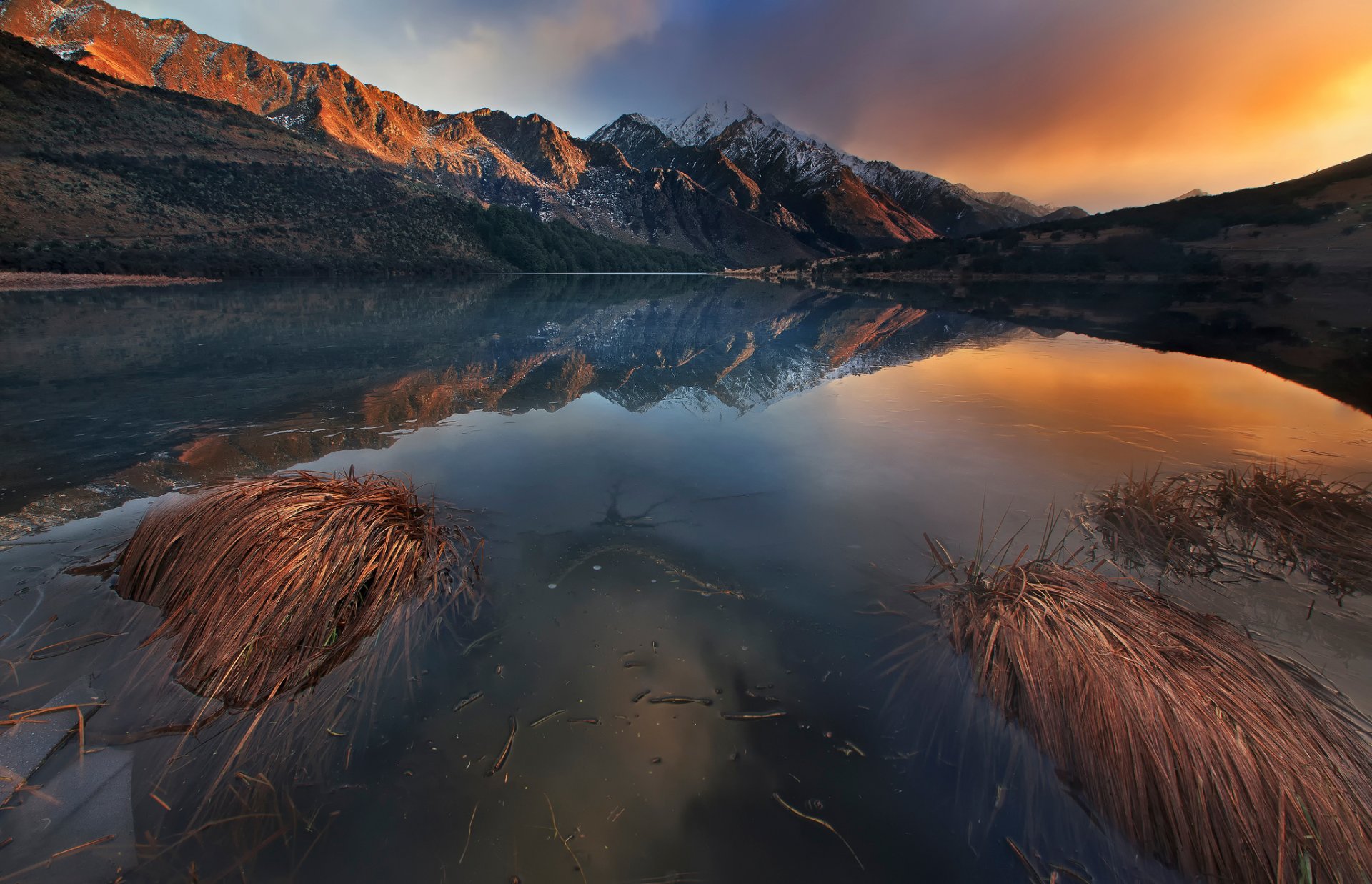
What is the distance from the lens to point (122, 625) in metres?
3.76

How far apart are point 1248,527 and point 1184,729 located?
14.9 feet

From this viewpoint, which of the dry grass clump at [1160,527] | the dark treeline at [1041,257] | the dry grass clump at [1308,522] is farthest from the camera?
the dark treeline at [1041,257]

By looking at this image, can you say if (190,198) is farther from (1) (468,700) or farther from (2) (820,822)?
(2) (820,822)

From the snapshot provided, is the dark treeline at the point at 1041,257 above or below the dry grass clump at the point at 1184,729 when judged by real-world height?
above

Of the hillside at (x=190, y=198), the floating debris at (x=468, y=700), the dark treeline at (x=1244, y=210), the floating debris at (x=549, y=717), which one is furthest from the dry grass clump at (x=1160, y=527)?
the dark treeline at (x=1244, y=210)

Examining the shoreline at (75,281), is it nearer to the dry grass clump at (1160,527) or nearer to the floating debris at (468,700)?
the floating debris at (468,700)

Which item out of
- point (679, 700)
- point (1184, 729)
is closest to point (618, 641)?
point (679, 700)

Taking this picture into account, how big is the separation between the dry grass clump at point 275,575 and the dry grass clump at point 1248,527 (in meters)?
6.92

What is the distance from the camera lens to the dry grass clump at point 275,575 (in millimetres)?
3414

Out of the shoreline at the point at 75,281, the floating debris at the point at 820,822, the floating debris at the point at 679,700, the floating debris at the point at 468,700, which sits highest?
the shoreline at the point at 75,281

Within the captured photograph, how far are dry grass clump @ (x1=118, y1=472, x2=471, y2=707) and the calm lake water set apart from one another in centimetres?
21

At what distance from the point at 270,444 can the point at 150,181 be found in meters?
93.6

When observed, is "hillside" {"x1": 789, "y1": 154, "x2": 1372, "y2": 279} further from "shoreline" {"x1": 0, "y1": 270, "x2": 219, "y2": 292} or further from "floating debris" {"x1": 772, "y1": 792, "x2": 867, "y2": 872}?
"shoreline" {"x1": 0, "y1": 270, "x2": 219, "y2": 292}

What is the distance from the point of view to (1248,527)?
555 cm
